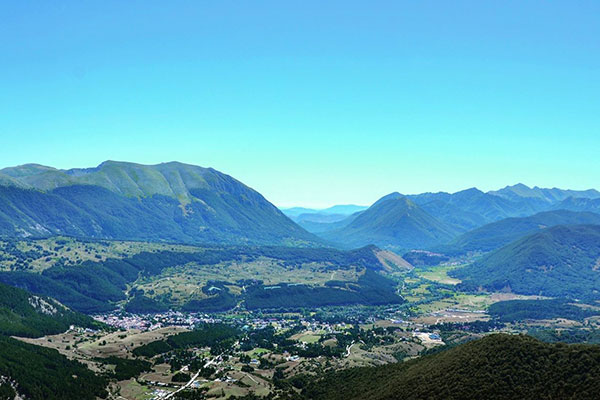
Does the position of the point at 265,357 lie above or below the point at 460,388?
below

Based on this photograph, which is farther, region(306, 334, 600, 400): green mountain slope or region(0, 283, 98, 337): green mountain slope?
region(0, 283, 98, 337): green mountain slope

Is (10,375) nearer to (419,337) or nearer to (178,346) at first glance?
(178,346)

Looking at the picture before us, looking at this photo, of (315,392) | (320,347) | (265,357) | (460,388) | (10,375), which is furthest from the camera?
(320,347)

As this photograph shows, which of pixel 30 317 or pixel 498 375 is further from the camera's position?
pixel 30 317

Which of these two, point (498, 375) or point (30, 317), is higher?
point (498, 375)

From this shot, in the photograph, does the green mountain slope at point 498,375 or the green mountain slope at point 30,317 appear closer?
the green mountain slope at point 498,375

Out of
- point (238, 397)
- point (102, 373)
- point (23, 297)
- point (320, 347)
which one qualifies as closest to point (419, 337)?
point (320, 347)

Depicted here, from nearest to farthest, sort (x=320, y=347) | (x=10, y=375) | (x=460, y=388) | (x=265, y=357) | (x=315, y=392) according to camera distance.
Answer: (x=460, y=388), (x=10, y=375), (x=315, y=392), (x=265, y=357), (x=320, y=347)

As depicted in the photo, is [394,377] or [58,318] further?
[58,318]
